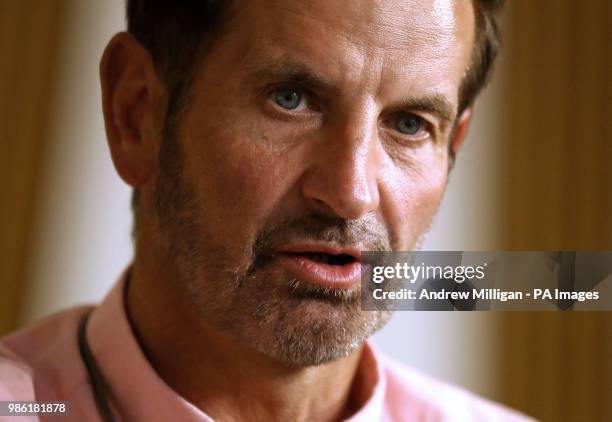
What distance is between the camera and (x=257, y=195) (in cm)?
80

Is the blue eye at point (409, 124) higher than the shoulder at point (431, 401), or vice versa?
the blue eye at point (409, 124)

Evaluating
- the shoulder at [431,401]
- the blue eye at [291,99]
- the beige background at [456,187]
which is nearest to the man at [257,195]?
the blue eye at [291,99]

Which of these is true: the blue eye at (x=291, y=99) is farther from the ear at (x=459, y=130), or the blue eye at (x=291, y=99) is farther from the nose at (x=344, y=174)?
the ear at (x=459, y=130)

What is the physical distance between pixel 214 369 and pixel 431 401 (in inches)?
14.7

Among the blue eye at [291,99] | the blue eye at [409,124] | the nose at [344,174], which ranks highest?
the blue eye at [409,124]

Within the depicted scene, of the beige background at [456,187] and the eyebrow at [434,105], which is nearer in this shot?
the eyebrow at [434,105]

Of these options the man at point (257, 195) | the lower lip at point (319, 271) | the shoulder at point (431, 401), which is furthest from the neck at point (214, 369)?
the shoulder at point (431, 401)

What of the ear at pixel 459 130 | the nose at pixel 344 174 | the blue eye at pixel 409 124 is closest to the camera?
the nose at pixel 344 174

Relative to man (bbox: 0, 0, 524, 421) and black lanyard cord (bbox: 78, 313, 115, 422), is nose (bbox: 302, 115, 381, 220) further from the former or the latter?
black lanyard cord (bbox: 78, 313, 115, 422)

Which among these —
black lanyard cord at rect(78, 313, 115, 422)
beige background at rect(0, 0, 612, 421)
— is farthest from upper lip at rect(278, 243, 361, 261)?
beige background at rect(0, 0, 612, 421)

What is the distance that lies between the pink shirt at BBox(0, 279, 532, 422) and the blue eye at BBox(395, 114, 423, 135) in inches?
12.2

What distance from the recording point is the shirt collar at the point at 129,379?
0.83m

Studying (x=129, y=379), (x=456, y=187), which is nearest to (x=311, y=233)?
(x=129, y=379)

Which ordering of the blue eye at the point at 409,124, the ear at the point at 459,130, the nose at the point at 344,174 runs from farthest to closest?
the ear at the point at 459,130 → the blue eye at the point at 409,124 → the nose at the point at 344,174
